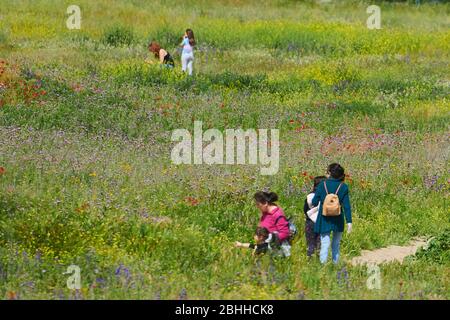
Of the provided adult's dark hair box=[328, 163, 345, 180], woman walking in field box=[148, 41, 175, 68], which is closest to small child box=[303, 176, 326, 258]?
adult's dark hair box=[328, 163, 345, 180]

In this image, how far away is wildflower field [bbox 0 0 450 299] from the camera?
32.7ft

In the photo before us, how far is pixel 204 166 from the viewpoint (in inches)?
598

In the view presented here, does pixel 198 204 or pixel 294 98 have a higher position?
pixel 294 98

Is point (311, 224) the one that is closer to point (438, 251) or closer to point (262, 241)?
point (262, 241)

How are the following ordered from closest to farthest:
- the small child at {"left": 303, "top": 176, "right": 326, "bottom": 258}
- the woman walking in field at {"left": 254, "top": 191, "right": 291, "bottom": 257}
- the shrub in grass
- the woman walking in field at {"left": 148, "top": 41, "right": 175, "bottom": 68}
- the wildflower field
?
the wildflower field, the woman walking in field at {"left": 254, "top": 191, "right": 291, "bottom": 257}, the small child at {"left": 303, "top": 176, "right": 326, "bottom": 258}, the shrub in grass, the woman walking in field at {"left": 148, "top": 41, "right": 175, "bottom": 68}

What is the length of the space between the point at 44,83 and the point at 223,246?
10884 mm

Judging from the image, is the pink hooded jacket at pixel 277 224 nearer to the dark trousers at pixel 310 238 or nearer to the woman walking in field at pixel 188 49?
the dark trousers at pixel 310 238

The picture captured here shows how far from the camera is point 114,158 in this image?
15148mm

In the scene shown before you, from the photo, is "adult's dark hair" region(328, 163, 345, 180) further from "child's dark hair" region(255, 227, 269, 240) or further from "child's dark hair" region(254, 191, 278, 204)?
"child's dark hair" region(255, 227, 269, 240)

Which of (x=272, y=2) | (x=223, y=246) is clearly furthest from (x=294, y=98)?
(x=272, y=2)

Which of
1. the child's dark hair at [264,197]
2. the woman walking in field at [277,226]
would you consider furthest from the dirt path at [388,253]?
the child's dark hair at [264,197]

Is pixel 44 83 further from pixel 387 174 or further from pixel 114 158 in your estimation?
pixel 387 174

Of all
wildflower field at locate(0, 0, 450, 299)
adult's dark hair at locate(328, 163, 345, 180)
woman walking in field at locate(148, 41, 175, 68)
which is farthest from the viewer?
woman walking in field at locate(148, 41, 175, 68)

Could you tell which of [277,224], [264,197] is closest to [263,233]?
[277,224]
